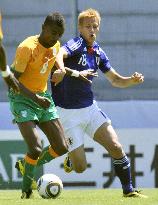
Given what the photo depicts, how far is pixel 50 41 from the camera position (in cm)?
962

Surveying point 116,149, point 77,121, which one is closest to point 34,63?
point 77,121

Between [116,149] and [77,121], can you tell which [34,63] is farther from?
[116,149]

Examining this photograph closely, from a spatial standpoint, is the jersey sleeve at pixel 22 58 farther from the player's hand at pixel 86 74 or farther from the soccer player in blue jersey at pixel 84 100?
the player's hand at pixel 86 74

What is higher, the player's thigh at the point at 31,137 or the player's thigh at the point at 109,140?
the player's thigh at the point at 31,137

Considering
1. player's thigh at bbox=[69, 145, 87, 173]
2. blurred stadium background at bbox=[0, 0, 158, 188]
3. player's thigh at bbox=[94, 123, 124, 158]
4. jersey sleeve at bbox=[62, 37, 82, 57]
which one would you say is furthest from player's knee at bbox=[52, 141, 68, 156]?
blurred stadium background at bbox=[0, 0, 158, 188]

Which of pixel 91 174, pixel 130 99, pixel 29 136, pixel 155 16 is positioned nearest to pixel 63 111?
pixel 29 136

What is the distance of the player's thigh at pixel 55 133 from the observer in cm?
980

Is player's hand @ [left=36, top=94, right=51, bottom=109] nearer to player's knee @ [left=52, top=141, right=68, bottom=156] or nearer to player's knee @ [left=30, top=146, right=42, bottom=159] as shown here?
player's knee @ [left=30, top=146, right=42, bottom=159]

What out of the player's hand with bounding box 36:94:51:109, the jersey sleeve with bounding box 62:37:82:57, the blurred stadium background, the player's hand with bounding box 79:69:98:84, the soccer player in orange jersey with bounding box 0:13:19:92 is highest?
the soccer player in orange jersey with bounding box 0:13:19:92

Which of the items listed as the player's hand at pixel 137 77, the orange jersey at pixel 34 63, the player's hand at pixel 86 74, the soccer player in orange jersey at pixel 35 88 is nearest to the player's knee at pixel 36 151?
the soccer player in orange jersey at pixel 35 88

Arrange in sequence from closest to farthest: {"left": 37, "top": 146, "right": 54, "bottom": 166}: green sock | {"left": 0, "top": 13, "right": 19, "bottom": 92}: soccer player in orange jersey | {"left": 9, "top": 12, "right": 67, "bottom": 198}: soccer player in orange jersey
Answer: {"left": 0, "top": 13, "right": 19, "bottom": 92}: soccer player in orange jersey
{"left": 9, "top": 12, "right": 67, "bottom": 198}: soccer player in orange jersey
{"left": 37, "top": 146, "right": 54, "bottom": 166}: green sock

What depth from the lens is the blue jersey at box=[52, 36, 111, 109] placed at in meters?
10.3

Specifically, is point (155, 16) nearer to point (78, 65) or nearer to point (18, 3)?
point (18, 3)

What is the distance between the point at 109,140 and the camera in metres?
10.0
